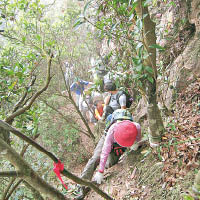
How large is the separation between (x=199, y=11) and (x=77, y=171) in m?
5.47

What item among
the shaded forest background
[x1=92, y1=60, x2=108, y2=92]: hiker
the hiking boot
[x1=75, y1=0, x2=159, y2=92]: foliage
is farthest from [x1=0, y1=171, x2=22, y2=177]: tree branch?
the hiking boot

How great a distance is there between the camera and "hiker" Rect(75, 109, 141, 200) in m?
3.03

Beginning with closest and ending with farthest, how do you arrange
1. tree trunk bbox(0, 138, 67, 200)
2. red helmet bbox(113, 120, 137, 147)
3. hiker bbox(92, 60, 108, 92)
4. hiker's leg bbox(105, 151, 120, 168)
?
tree trunk bbox(0, 138, 67, 200) < red helmet bbox(113, 120, 137, 147) < hiker bbox(92, 60, 108, 92) < hiker's leg bbox(105, 151, 120, 168)

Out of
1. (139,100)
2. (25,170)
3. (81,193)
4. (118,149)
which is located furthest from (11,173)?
(139,100)

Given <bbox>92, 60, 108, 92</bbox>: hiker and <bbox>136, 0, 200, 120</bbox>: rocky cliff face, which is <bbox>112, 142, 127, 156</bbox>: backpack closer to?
<bbox>136, 0, 200, 120</bbox>: rocky cliff face

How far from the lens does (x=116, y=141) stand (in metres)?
3.20

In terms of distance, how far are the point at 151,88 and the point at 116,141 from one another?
124 centimetres

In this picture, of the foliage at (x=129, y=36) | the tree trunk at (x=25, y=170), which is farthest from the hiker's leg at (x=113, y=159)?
the tree trunk at (x=25, y=170)

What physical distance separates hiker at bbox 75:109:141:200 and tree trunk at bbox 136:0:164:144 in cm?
42

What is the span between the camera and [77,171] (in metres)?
6.17

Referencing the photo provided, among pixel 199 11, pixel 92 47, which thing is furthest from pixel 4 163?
pixel 92 47

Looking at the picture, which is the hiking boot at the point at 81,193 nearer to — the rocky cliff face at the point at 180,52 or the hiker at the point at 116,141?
the hiker at the point at 116,141

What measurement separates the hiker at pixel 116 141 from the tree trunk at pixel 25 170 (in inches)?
76.6

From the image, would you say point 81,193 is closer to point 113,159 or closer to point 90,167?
point 90,167
